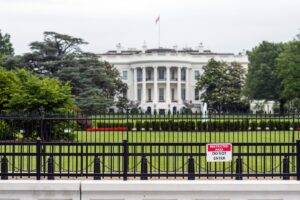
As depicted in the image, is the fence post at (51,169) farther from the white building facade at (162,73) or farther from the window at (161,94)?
the window at (161,94)

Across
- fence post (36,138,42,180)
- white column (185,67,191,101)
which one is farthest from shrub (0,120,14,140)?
white column (185,67,191,101)

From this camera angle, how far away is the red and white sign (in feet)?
40.0

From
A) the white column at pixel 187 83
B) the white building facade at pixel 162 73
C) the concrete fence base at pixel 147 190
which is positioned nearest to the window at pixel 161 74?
the white building facade at pixel 162 73

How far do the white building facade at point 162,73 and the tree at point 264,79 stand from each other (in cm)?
3193

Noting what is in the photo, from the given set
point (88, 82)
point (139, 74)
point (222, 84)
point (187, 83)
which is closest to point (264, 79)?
point (222, 84)

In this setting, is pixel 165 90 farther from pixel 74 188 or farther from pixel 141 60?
pixel 74 188

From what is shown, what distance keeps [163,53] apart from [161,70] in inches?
168

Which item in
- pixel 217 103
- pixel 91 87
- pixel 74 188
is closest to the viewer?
pixel 74 188

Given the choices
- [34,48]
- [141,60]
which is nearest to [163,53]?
[141,60]

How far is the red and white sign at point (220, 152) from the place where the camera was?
1219 centimetres

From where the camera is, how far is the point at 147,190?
1145 cm

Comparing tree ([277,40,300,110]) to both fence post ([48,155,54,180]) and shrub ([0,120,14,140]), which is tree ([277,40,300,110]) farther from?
fence post ([48,155,54,180])

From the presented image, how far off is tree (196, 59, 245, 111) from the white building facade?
1957cm

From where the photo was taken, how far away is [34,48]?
2210 inches
